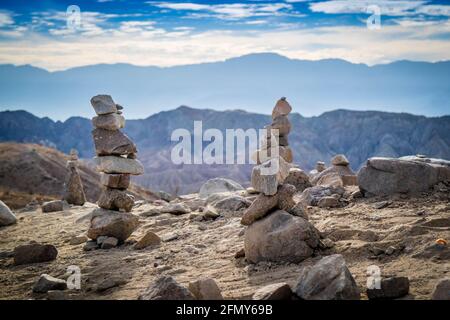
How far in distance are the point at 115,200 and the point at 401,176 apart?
7609mm

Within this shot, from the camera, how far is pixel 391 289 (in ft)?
21.5

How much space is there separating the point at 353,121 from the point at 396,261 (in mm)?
162341

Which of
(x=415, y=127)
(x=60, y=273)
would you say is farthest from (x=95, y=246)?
(x=415, y=127)

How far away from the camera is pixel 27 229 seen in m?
16.1

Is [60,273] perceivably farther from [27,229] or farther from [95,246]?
[27,229]

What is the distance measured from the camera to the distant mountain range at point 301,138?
138m

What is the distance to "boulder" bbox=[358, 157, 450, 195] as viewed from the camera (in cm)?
1170

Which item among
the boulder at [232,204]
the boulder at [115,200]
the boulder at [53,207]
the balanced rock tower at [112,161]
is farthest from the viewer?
the boulder at [53,207]

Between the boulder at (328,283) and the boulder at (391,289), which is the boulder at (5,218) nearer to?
the boulder at (328,283)

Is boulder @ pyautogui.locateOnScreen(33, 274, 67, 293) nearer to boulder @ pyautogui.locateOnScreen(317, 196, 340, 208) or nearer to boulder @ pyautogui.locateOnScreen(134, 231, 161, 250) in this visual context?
boulder @ pyautogui.locateOnScreen(134, 231, 161, 250)

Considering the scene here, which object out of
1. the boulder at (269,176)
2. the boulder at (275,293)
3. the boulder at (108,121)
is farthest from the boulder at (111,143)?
the boulder at (275,293)

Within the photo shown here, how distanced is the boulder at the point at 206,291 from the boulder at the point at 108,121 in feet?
23.6

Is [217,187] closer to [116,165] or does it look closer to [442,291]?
[116,165]

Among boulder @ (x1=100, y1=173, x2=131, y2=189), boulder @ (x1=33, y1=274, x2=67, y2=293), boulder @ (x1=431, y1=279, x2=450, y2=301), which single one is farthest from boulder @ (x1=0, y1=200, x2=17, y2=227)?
boulder @ (x1=431, y1=279, x2=450, y2=301)
